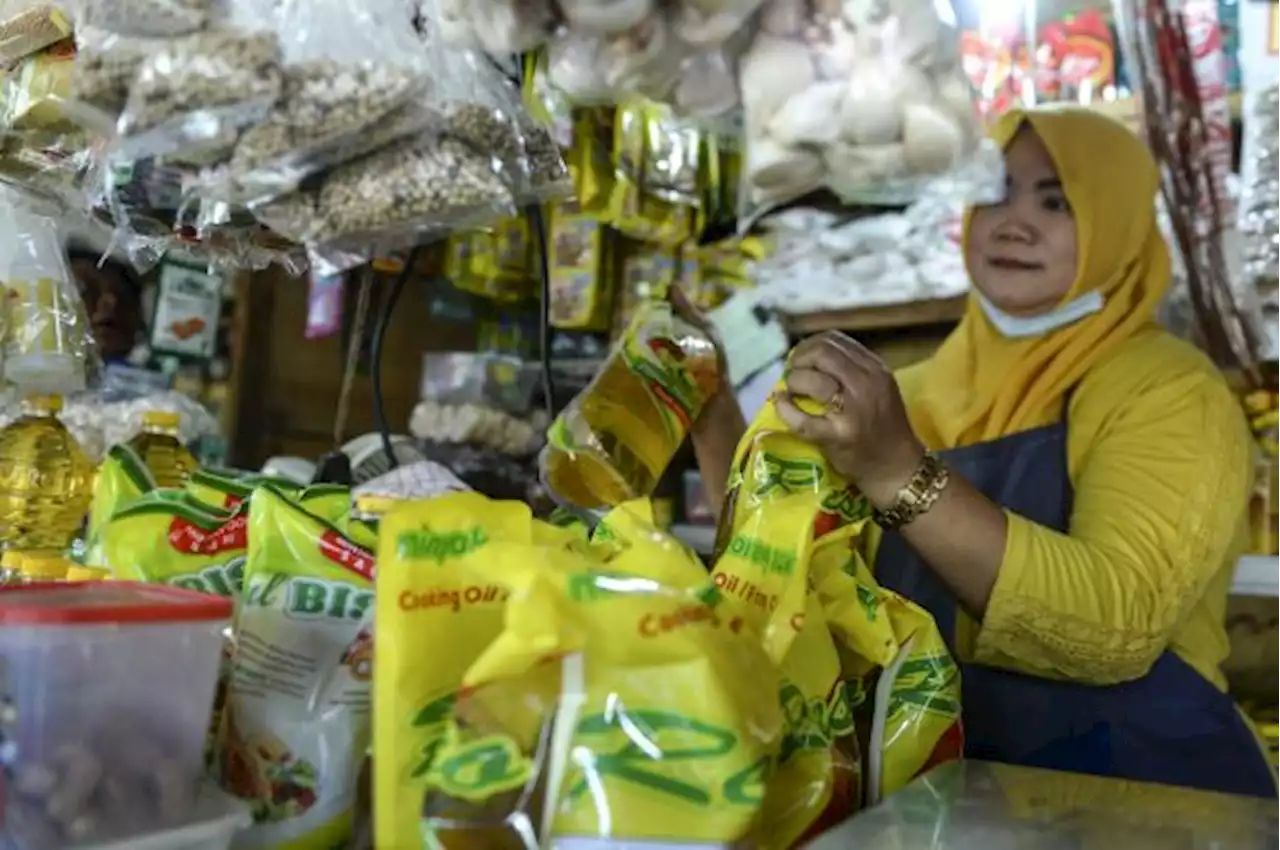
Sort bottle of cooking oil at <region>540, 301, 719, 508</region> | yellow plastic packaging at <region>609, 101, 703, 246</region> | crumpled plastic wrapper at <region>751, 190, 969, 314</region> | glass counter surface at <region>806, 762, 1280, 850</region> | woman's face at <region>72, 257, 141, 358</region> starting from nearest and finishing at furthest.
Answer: glass counter surface at <region>806, 762, 1280, 850</region> < bottle of cooking oil at <region>540, 301, 719, 508</region> < yellow plastic packaging at <region>609, 101, 703, 246</region> < crumpled plastic wrapper at <region>751, 190, 969, 314</region> < woman's face at <region>72, 257, 141, 358</region>

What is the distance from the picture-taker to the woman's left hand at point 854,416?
0.80 m

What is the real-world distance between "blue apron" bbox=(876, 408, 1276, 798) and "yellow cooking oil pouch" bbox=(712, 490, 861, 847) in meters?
0.53

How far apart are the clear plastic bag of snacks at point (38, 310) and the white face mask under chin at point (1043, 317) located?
96 cm

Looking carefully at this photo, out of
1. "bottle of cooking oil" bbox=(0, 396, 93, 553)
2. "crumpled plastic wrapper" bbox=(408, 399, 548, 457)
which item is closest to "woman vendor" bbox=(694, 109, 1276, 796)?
"bottle of cooking oil" bbox=(0, 396, 93, 553)

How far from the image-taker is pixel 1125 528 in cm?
107

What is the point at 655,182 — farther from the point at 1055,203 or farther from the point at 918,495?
the point at 918,495

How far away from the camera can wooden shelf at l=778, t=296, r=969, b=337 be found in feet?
6.57

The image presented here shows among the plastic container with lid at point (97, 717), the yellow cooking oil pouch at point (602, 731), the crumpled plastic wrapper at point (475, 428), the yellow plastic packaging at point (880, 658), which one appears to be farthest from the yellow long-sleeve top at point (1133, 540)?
the crumpled plastic wrapper at point (475, 428)

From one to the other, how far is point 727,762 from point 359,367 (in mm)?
2057

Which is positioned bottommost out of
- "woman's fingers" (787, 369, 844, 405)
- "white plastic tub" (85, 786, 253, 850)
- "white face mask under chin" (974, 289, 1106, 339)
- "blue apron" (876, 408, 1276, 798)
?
"blue apron" (876, 408, 1276, 798)

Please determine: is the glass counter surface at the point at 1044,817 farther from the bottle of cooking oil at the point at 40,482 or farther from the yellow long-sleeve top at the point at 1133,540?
the bottle of cooking oil at the point at 40,482

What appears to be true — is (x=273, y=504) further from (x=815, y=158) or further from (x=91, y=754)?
(x=815, y=158)

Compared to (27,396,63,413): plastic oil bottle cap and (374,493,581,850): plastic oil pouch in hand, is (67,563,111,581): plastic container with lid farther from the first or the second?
(27,396,63,413): plastic oil bottle cap

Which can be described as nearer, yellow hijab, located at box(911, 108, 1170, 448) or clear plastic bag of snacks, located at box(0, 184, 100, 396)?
clear plastic bag of snacks, located at box(0, 184, 100, 396)
